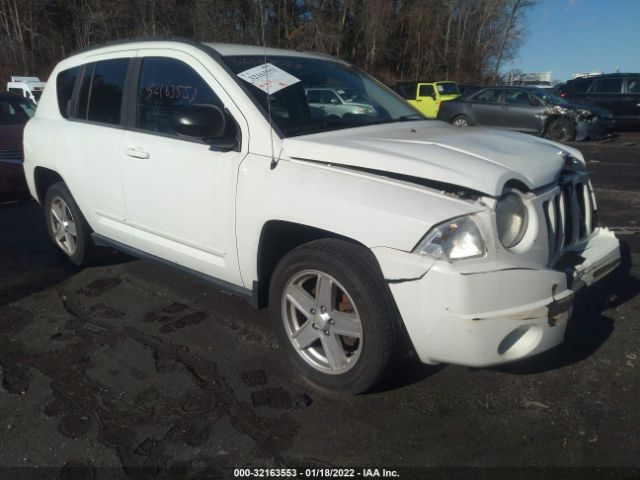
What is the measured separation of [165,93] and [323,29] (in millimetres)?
29084

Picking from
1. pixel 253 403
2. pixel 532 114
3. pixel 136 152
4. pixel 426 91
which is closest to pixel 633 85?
Answer: pixel 532 114

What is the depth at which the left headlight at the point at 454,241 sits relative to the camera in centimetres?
241

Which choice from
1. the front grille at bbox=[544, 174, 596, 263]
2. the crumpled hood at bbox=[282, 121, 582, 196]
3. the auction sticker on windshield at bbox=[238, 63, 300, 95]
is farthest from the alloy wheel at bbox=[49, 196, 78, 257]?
the front grille at bbox=[544, 174, 596, 263]

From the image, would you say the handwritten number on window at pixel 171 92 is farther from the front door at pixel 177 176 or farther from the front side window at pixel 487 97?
the front side window at pixel 487 97

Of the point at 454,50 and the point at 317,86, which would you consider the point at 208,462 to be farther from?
the point at 454,50

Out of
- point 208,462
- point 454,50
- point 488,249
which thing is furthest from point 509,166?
point 454,50

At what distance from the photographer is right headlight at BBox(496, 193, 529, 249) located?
2521mm

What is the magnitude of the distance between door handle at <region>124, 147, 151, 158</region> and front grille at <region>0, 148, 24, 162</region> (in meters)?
4.63

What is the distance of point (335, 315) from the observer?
2832mm

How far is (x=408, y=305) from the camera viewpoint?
248 centimetres

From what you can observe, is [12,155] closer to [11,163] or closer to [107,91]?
[11,163]

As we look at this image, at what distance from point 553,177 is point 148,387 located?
243cm

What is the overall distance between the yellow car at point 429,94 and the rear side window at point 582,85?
13.3 feet

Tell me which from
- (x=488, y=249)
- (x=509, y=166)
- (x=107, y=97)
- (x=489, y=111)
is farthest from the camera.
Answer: (x=489, y=111)
